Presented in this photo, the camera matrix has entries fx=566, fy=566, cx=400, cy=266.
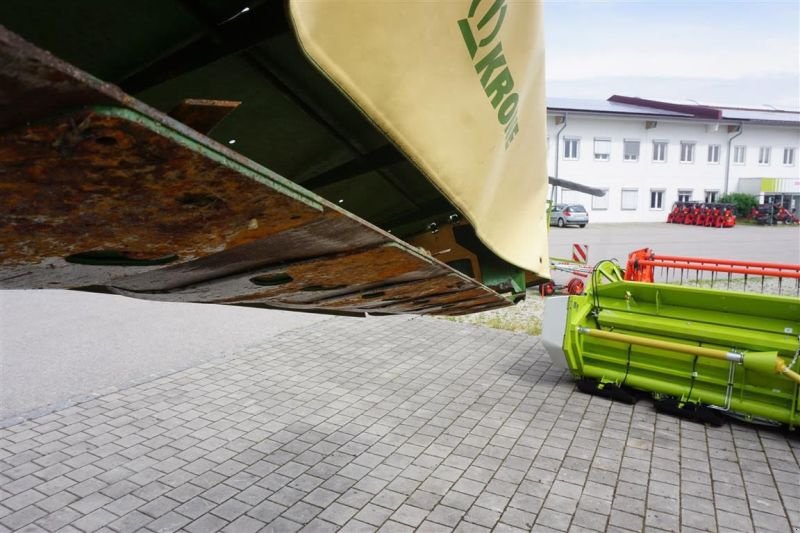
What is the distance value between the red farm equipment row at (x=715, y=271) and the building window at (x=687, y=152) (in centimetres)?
2330

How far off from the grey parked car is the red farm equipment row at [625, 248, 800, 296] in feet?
48.4

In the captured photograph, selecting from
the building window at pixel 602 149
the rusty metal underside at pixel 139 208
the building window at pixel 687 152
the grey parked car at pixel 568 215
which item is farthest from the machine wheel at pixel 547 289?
the building window at pixel 687 152

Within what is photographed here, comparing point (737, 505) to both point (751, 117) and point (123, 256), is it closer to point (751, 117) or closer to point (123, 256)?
point (123, 256)

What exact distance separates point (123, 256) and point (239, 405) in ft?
15.3

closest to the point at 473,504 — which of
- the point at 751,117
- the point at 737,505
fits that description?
the point at 737,505

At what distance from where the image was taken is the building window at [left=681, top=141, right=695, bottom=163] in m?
33.9

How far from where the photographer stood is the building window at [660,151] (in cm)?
3328

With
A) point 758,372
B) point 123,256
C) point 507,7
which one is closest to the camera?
point 123,256

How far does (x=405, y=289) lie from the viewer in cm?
166

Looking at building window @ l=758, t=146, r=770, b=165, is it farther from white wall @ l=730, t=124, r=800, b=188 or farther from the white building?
white wall @ l=730, t=124, r=800, b=188

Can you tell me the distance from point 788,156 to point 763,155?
7.40 feet

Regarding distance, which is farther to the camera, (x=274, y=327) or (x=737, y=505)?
(x=274, y=327)

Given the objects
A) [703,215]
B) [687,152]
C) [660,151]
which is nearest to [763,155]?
[687,152]

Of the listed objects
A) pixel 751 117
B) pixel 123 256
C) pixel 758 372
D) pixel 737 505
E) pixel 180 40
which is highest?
pixel 751 117
